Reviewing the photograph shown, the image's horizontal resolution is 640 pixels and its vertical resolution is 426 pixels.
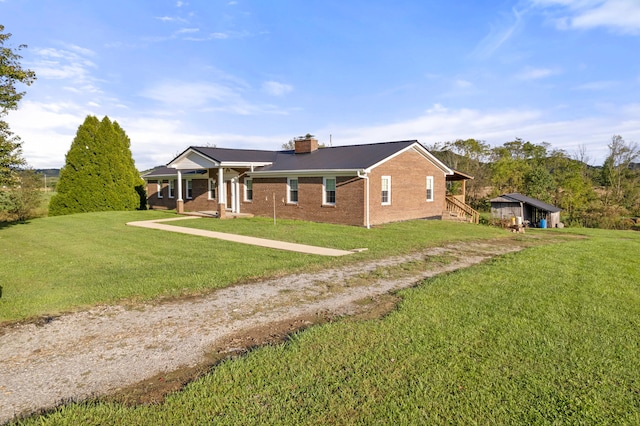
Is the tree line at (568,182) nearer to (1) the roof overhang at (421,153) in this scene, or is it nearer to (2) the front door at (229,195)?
(1) the roof overhang at (421,153)

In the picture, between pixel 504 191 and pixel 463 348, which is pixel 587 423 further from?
pixel 504 191

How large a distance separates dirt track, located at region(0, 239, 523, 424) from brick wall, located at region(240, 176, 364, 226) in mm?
10943

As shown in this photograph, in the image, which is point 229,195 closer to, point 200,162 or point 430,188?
point 200,162

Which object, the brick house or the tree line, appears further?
the tree line

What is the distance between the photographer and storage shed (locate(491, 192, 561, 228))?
26672 millimetres

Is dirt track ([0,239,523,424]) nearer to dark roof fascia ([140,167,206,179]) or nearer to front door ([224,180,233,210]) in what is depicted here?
front door ([224,180,233,210])

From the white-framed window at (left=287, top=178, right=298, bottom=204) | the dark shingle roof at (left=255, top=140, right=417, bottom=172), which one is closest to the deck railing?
the dark shingle roof at (left=255, top=140, right=417, bottom=172)

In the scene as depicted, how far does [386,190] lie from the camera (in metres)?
20.3

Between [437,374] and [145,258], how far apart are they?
9.20m

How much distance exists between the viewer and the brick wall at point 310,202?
19.1 metres

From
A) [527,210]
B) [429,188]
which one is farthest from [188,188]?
[527,210]

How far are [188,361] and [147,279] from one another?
13.9 feet

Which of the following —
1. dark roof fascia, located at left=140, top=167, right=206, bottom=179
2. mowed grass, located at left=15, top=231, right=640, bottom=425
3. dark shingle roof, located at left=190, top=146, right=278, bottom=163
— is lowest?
mowed grass, located at left=15, top=231, right=640, bottom=425

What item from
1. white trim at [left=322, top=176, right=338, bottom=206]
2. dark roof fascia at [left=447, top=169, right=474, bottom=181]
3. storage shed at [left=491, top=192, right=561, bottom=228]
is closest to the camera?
white trim at [left=322, top=176, right=338, bottom=206]
